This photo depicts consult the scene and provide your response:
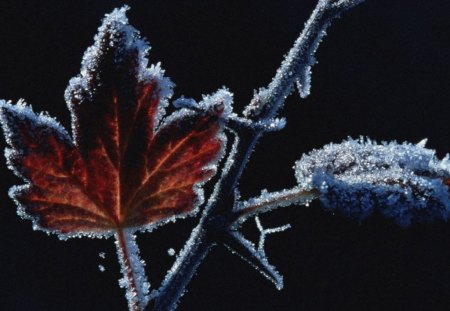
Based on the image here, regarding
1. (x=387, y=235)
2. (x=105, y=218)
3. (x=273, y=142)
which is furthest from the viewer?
(x=273, y=142)

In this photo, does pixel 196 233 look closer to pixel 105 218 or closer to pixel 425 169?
pixel 105 218

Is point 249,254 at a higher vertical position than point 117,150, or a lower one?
lower

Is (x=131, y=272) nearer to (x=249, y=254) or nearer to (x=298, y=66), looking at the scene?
(x=249, y=254)

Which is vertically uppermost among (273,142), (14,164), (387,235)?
(273,142)

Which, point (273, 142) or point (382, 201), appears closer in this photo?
point (382, 201)

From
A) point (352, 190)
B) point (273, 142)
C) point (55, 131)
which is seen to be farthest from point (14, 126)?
point (273, 142)

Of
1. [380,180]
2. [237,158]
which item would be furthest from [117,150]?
[380,180]

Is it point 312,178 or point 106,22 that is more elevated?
point 106,22
